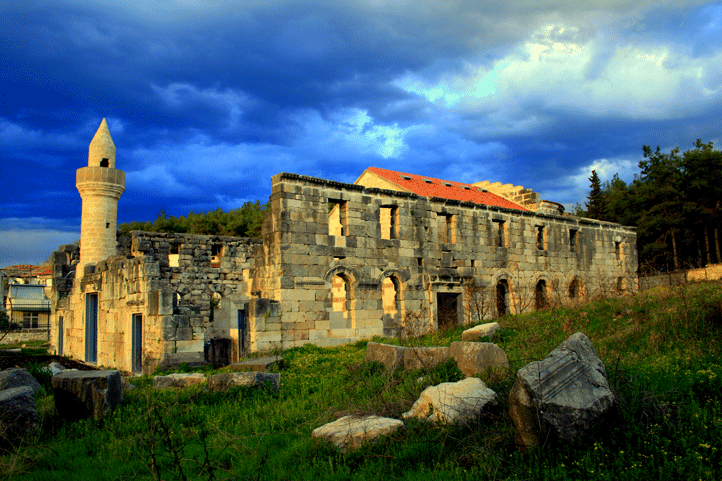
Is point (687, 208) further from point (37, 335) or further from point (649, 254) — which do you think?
point (37, 335)

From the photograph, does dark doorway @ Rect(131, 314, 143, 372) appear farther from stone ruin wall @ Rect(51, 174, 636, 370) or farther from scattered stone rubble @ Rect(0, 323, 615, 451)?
scattered stone rubble @ Rect(0, 323, 615, 451)

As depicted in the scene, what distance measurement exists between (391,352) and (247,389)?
2.49 m

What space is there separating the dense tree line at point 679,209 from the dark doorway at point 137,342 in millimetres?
28841

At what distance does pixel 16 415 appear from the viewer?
6.15 meters

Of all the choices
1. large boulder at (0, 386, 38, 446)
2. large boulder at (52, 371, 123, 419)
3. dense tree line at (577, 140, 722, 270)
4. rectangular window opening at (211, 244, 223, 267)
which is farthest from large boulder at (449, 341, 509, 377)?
dense tree line at (577, 140, 722, 270)

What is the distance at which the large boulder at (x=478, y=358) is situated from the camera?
24.5ft

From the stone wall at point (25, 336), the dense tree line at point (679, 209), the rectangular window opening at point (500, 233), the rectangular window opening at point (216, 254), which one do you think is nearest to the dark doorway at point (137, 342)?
the rectangular window opening at point (216, 254)

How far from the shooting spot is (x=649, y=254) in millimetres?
34500

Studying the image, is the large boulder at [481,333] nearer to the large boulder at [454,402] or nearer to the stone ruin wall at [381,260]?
the large boulder at [454,402]

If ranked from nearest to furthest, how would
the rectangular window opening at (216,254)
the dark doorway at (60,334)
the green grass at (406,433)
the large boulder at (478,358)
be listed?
the green grass at (406,433), the large boulder at (478,358), the rectangular window opening at (216,254), the dark doorway at (60,334)

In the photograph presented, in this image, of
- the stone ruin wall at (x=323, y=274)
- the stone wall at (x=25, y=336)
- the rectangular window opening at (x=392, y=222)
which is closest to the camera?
the stone ruin wall at (x=323, y=274)

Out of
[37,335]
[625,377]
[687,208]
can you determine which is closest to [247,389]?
[625,377]

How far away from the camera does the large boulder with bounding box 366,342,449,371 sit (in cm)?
837

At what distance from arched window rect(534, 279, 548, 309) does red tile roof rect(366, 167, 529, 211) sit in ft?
12.6
